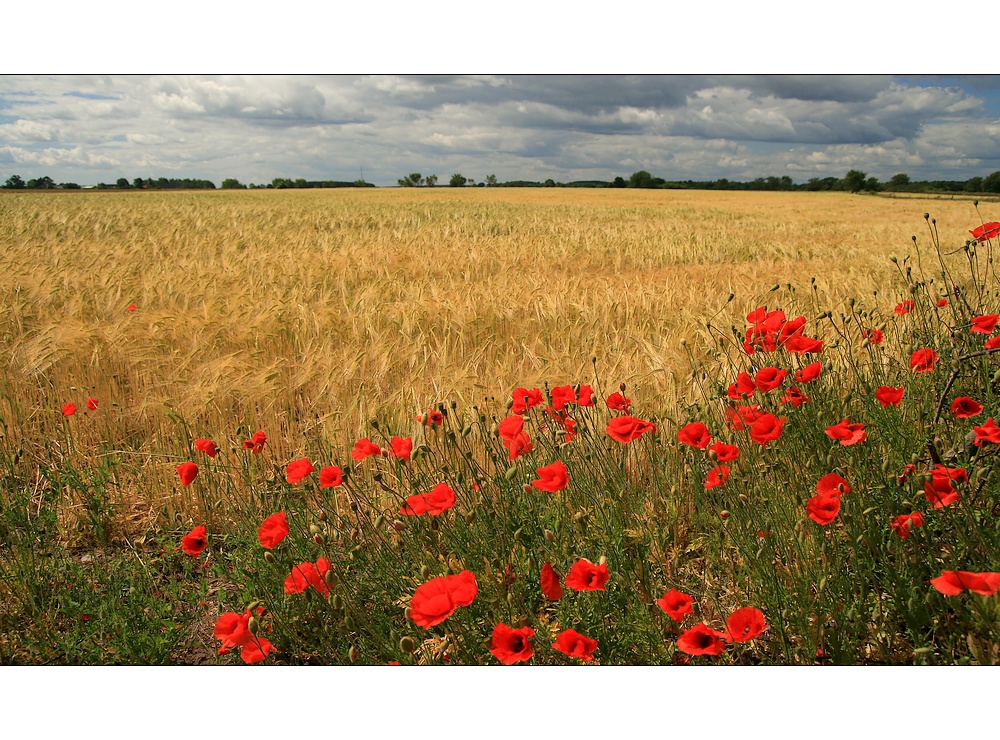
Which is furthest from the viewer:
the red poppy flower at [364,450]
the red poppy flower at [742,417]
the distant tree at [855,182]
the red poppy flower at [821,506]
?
the distant tree at [855,182]

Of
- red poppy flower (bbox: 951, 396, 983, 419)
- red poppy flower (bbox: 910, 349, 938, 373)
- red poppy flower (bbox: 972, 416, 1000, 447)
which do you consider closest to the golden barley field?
red poppy flower (bbox: 910, 349, 938, 373)

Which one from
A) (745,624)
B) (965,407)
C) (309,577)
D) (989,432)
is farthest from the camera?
(965,407)

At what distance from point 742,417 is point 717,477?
1.04ft

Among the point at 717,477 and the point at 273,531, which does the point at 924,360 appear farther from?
the point at 273,531

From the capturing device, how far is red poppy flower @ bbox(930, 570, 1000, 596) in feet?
3.79

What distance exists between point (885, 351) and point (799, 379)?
1136 mm

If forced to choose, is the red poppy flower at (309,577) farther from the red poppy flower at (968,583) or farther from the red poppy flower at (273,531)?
the red poppy flower at (968,583)

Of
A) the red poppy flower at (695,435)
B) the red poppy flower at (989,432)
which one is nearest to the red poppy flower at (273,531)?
the red poppy flower at (695,435)

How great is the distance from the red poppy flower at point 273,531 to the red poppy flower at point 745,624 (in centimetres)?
105

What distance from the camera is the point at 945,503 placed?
50.8 inches

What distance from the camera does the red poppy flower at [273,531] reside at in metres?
1.45

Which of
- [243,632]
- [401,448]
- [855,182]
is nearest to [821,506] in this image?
[401,448]

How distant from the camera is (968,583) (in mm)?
1178

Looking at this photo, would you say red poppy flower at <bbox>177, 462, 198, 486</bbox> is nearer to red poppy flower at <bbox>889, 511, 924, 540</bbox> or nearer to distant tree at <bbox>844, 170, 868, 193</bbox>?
red poppy flower at <bbox>889, 511, 924, 540</bbox>
